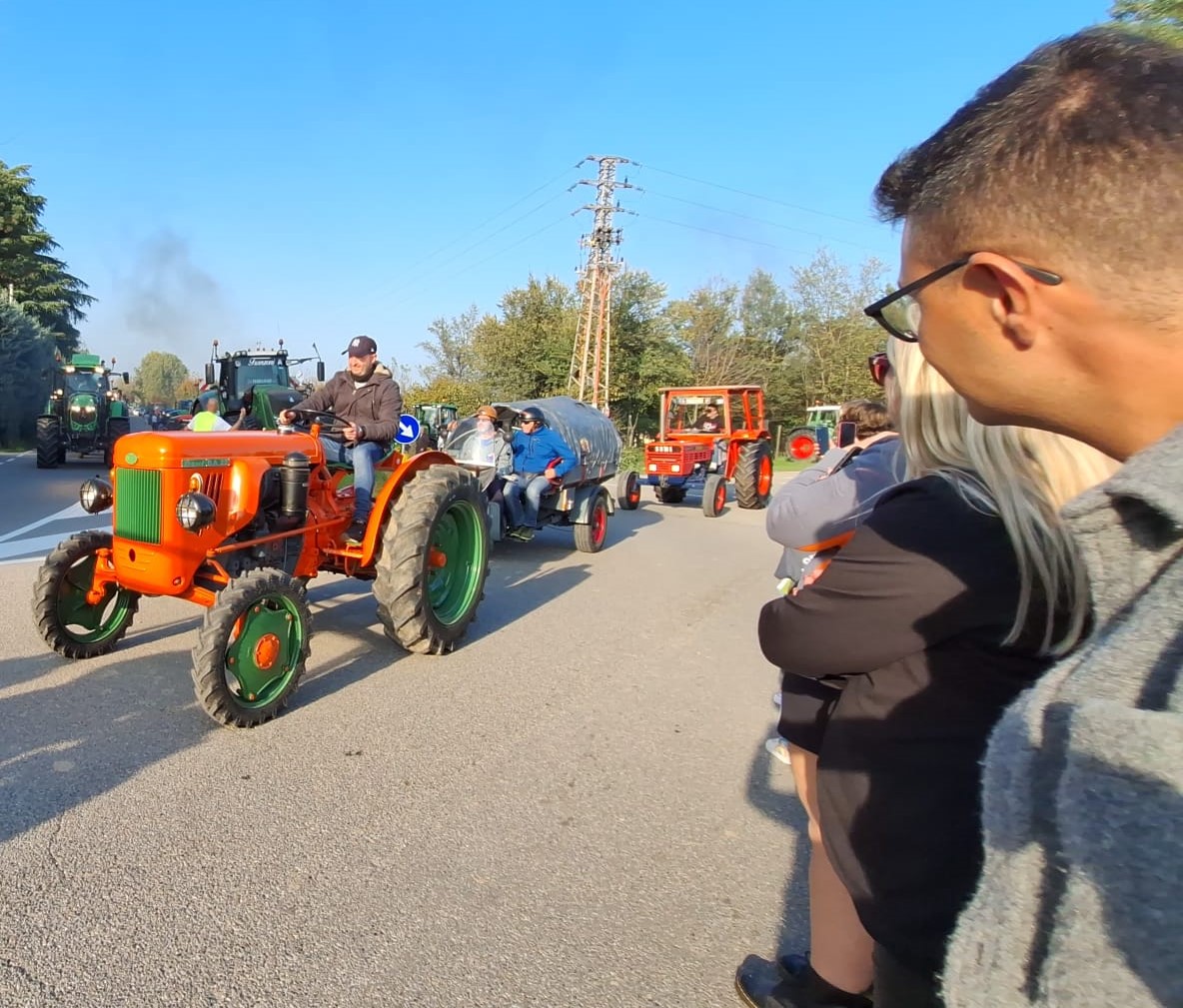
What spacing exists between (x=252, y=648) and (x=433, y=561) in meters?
1.60

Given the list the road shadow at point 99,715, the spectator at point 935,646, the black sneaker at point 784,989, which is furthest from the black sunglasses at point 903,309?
the road shadow at point 99,715

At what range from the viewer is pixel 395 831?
280 cm

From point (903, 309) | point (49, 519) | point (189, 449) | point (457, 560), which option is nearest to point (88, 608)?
point (189, 449)

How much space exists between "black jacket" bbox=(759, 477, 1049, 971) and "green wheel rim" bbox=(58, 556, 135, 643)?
14.2 ft

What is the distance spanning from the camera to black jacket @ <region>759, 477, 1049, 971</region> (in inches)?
48.2

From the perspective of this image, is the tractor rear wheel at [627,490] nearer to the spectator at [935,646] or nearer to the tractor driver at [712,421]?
the tractor driver at [712,421]

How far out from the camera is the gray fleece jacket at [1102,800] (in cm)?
47

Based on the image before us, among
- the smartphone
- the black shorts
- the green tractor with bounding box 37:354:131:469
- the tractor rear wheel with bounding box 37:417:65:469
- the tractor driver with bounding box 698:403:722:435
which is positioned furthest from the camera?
the green tractor with bounding box 37:354:131:469

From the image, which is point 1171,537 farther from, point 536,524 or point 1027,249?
point 536,524

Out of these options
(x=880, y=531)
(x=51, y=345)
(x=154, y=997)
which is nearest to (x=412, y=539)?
(x=154, y=997)

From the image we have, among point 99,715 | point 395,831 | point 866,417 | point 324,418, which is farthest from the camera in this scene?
point 324,418

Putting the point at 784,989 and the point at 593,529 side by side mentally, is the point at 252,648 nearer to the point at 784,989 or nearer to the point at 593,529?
the point at 784,989

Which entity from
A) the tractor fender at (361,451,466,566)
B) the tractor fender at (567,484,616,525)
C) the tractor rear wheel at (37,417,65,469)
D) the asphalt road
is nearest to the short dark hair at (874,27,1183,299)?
the asphalt road

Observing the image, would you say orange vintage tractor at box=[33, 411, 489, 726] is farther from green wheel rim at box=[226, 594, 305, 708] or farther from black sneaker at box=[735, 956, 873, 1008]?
black sneaker at box=[735, 956, 873, 1008]
